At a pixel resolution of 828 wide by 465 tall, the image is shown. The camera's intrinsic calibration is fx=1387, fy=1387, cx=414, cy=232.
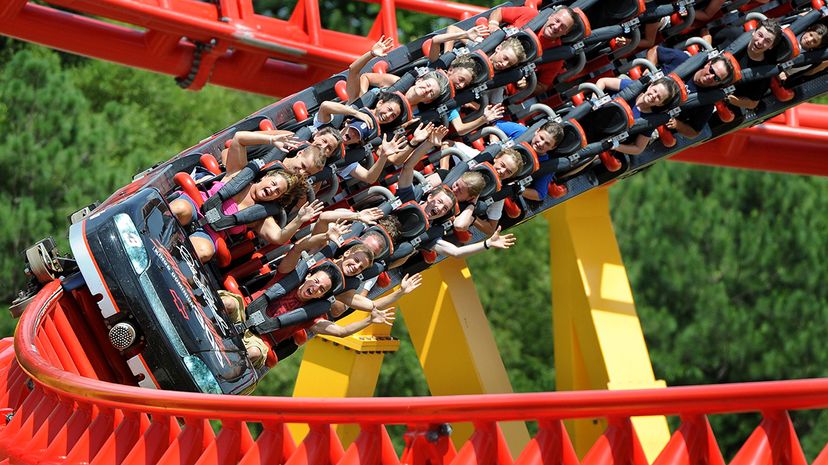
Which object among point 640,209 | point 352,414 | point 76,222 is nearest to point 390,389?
point 640,209

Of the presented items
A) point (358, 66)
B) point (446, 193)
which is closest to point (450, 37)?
point (358, 66)

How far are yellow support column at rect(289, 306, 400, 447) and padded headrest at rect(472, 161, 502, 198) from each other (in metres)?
1.14

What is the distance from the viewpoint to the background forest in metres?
13.1

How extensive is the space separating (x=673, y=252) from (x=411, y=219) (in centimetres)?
973

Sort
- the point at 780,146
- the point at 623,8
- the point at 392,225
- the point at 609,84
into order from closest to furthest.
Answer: the point at 392,225 < the point at 609,84 < the point at 623,8 < the point at 780,146

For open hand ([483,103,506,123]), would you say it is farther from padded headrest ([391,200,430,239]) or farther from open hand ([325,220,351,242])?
open hand ([325,220,351,242])

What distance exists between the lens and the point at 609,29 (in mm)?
6137

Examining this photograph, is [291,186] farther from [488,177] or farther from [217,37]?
[217,37]

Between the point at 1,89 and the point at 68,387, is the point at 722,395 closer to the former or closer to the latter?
the point at 68,387

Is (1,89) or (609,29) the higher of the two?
(609,29)

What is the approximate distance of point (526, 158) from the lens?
5684mm

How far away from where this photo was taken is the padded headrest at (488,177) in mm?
5602

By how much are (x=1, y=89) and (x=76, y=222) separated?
10.0 metres

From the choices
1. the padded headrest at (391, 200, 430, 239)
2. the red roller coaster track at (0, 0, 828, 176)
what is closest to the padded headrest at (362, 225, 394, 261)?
the padded headrest at (391, 200, 430, 239)
